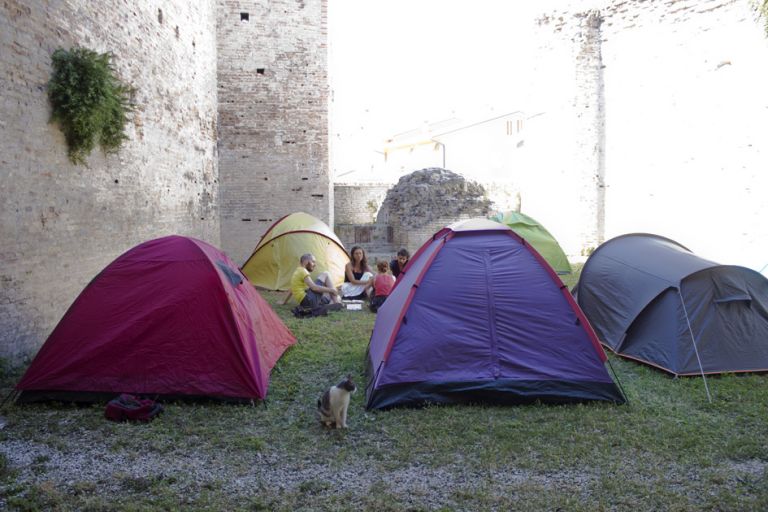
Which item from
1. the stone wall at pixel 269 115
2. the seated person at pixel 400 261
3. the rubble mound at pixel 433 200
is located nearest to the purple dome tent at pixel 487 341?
the seated person at pixel 400 261

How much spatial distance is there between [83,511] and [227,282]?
231 cm

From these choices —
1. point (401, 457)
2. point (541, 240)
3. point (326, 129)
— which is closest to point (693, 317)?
point (401, 457)

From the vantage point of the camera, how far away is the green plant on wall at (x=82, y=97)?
6375 mm

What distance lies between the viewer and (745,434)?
410 cm

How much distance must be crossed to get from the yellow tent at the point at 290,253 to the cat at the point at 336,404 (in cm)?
593

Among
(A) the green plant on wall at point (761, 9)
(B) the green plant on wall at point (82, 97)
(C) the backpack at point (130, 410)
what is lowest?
(C) the backpack at point (130, 410)

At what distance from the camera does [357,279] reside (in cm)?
945

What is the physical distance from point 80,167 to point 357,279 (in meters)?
4.29

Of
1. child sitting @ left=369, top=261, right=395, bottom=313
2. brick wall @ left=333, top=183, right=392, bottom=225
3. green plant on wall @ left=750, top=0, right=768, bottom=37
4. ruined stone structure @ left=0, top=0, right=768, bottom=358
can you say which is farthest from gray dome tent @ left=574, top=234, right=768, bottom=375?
brick wall @ left=333, top=183, right=392, bottom=225

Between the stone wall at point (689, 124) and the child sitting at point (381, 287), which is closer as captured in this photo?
the child sitting at point (381, 287)

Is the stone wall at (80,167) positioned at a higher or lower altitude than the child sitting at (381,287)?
higher

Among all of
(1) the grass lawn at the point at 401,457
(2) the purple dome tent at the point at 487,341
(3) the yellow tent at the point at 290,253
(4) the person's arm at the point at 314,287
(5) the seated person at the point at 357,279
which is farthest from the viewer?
(3) the yellow tent at the point at 290,253

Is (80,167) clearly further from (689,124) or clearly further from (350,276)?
(689,124)

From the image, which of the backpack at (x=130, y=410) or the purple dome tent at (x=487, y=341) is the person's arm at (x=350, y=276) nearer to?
the purple dome tent at (x=487, y=341)
